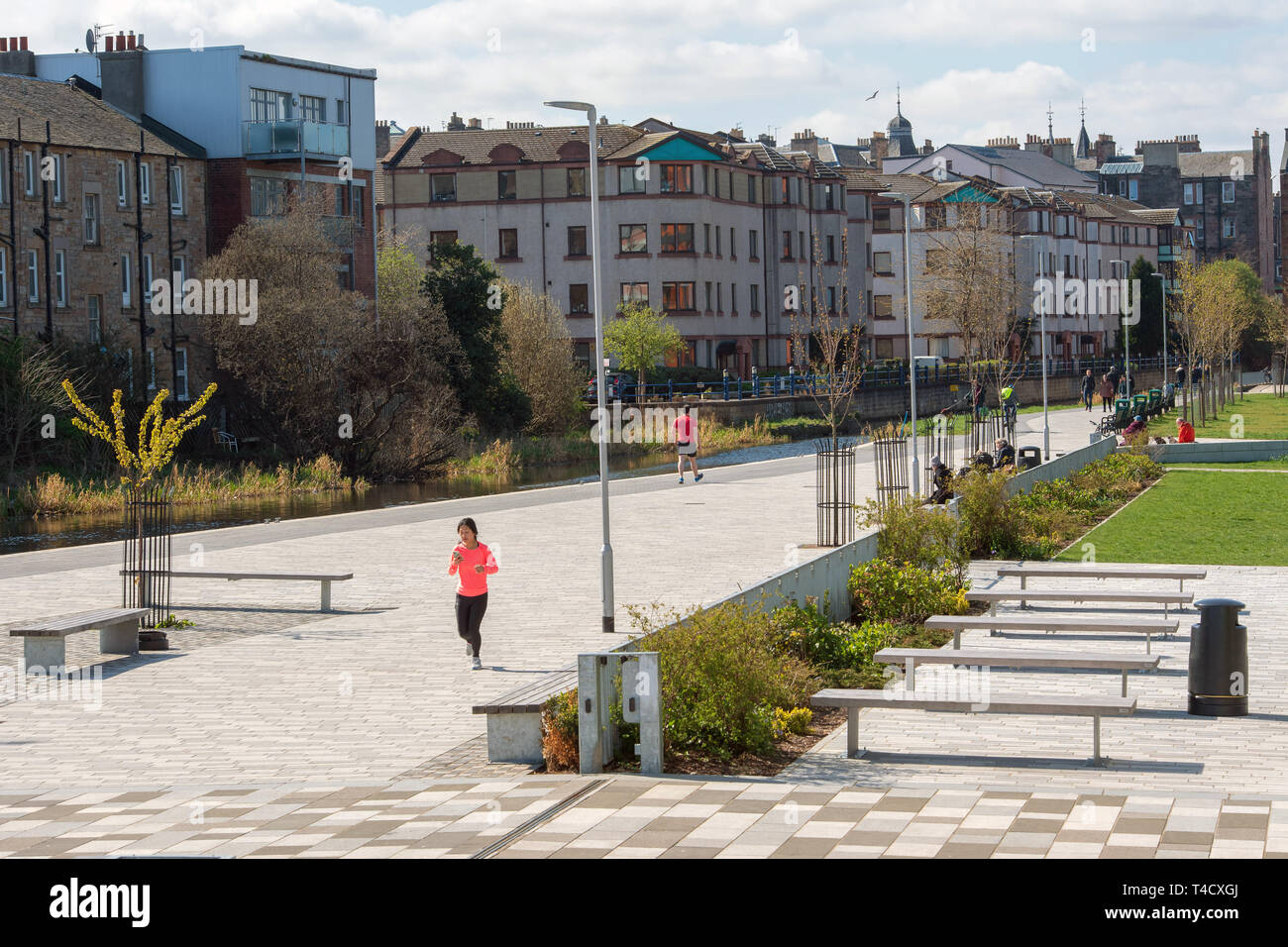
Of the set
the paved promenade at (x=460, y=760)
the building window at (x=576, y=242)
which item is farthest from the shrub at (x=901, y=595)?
the building window at (x=576, y=242)

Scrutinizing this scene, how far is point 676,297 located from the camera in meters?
75.8

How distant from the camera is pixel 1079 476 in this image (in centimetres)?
3023

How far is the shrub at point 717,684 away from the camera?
33.9 feet

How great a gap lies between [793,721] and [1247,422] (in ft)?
158

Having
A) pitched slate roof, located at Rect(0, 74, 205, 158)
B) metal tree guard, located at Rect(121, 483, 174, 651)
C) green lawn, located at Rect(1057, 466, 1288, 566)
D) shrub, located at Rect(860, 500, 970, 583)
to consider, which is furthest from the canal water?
shrub, located at Rect(860, 500, 970, 583)

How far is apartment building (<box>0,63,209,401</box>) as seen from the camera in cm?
4650

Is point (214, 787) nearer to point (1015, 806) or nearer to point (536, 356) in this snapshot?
point (1015, 806)

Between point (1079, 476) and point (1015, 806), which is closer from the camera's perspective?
point (1015, 806)

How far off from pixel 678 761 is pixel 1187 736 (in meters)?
3.52

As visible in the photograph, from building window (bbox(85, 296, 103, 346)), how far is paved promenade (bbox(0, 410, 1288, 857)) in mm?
31455

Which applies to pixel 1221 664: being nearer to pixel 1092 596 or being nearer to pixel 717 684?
pixel 717 684

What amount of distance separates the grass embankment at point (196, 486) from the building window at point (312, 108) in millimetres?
18829

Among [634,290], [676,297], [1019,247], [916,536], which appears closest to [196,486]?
[916,536]
